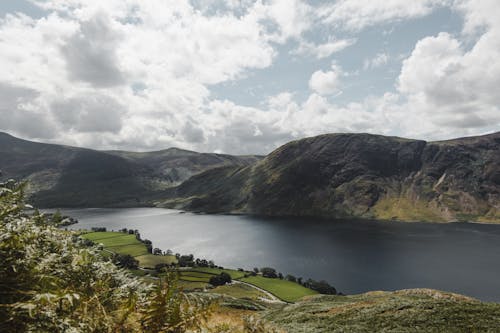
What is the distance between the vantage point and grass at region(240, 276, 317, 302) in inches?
4820

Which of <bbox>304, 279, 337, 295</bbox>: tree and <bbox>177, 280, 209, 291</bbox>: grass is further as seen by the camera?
<bbox>177, 280, 209, 291</bbox>: grass

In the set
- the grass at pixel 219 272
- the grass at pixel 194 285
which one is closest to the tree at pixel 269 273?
the grass at pixel 219 272

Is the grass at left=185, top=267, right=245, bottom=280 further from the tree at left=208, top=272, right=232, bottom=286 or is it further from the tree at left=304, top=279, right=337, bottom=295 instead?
the tree at left=304, top=279, right=337, bottom=295

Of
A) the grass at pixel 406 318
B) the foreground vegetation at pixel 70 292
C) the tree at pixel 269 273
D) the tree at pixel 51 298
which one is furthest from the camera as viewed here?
the tree at pixel 269 273

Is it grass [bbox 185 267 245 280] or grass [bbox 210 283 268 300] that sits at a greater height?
grass [bbox 210 283 268 300]

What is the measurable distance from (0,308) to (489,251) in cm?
23776

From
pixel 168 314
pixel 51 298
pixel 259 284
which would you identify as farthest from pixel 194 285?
pixel 51 298

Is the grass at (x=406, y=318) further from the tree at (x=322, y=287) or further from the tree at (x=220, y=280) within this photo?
the tree at (x=220, y=280)

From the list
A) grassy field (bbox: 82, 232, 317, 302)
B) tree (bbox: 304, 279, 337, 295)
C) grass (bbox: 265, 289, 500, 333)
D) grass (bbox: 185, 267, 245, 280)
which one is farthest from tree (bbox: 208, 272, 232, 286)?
grass (bbox: 265, 289, 500, 333)

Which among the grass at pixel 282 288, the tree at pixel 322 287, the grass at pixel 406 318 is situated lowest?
the grass at pixel 282 288

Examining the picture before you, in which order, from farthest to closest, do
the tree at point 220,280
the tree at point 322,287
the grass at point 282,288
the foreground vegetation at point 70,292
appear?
the tree at point 220,280, the tree at point 322,287, the grass at point 282,288, the foreground vegetation at point 70,292

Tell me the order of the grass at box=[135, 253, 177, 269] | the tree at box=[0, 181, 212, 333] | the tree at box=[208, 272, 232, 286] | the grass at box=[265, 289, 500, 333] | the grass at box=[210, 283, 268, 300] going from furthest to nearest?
1. the grass at box=[135, 253, 177, 269]
2. the tree at box=[208, 272, 232, 286]
3. the grass at box=[210, 283, 268, 300]
4. the grass at box=[265, 289, 500, 333]
5. the tree at box=[0, 181, 212, 333]

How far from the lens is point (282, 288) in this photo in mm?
131500

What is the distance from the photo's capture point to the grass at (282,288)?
4820 inches
